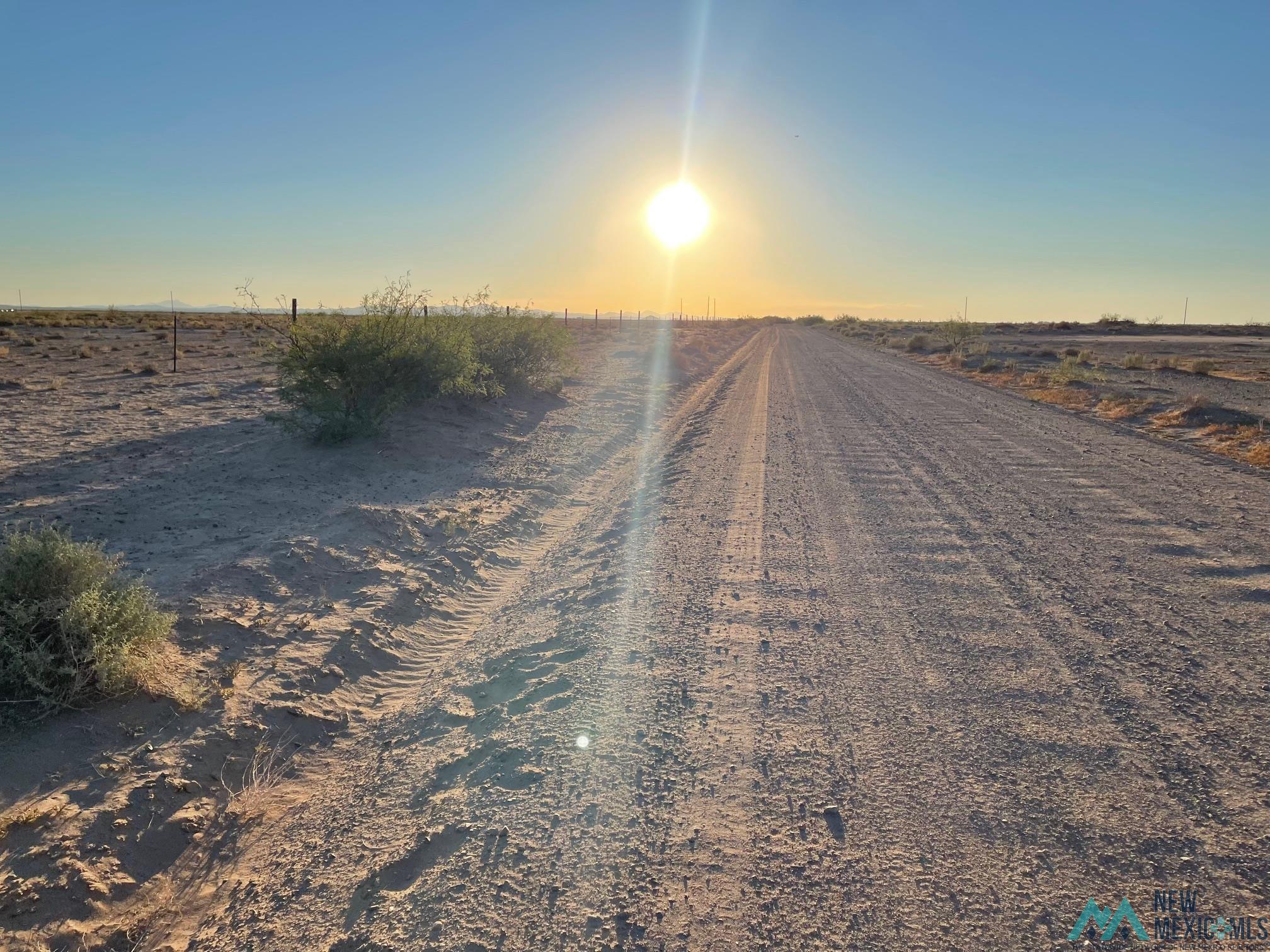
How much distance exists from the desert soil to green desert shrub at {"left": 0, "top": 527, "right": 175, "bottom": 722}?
0.22 metres

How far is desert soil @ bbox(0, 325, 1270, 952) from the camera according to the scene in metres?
3.11

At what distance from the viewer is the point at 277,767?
436 cm

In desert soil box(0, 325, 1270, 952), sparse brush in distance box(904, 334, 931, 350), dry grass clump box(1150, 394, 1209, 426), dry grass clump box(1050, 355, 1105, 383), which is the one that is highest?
sparse brush in distance box(904, 334, 931, 350)

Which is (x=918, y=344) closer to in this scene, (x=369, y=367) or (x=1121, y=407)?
(x=1121, y=407)

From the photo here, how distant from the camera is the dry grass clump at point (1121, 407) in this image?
17.8 m

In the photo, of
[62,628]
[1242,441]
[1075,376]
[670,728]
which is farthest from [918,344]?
[62,628]

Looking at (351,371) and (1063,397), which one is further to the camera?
(1063,397)

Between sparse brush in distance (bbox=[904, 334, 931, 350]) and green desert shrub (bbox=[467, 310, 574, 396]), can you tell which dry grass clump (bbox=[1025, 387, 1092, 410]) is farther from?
sparse brush in distance (bbox=[904, 334, 931, 350])

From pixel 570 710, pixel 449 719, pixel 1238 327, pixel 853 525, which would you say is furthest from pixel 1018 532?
pixel 1238 327

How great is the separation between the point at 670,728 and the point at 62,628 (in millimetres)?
3517

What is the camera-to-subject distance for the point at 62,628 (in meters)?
4.30

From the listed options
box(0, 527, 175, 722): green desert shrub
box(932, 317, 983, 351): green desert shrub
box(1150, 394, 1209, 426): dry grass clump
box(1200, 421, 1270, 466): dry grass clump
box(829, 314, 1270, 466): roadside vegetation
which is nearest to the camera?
box(0, 527, 175, 722): green desert shrub

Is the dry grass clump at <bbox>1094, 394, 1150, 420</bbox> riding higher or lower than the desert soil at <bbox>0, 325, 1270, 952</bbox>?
higher

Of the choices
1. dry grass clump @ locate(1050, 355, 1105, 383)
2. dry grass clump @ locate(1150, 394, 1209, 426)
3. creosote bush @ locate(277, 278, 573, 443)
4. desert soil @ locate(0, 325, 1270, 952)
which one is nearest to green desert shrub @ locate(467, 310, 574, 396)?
creosote bush @ locate(277, 278, 573, 443)
